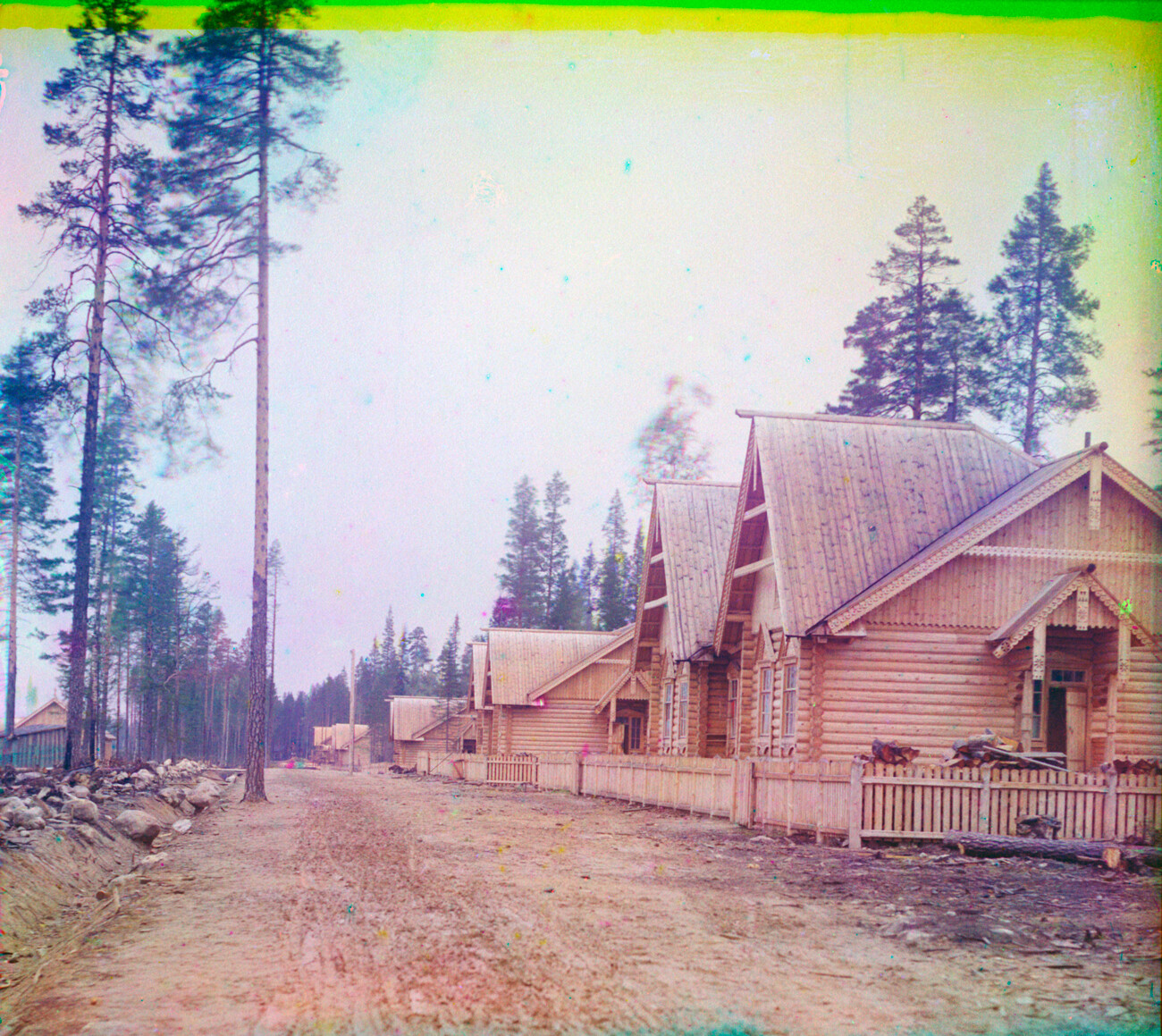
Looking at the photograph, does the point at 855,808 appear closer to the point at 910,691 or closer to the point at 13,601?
the point at 910,691

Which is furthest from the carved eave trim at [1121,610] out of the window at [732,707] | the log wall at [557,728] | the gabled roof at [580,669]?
the log wall at [557,728]

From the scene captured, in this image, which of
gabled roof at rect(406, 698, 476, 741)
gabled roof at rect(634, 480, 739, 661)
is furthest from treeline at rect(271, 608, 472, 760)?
gabled roof at rect(634, 480, 739, 661)

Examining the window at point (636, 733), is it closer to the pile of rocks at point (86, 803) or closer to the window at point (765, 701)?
the window at point (765, 701)

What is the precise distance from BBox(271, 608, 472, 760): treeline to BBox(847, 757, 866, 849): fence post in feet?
215

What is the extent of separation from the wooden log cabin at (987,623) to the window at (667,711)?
33.5 ft

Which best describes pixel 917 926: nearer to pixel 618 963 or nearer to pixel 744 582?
pixel 618 963

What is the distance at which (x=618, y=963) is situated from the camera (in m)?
7.94

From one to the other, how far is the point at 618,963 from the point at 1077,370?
34.8 meters

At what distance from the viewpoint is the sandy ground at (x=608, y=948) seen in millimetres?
6656

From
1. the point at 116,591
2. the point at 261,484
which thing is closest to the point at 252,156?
the point at 261,484

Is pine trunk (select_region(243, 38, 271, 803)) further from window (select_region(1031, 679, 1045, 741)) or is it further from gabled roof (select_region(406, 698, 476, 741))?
gabled roof (select_region(406, 698, 476, 741))

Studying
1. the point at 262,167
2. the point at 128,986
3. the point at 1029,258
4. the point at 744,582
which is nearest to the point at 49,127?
the point at 262,167

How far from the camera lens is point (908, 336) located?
41.6m

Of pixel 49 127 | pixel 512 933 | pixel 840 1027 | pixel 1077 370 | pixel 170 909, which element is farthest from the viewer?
pixel 1077 370
